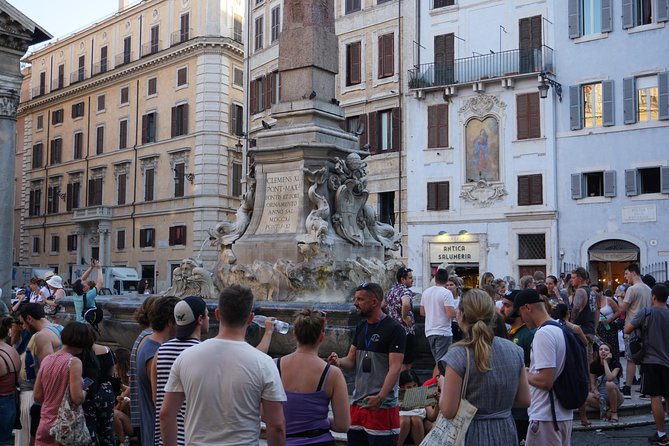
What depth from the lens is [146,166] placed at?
144 ft

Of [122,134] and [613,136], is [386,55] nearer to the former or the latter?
[613,136]

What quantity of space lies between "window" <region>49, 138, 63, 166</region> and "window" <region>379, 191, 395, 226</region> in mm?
28502

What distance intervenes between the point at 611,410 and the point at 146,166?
1502 inches

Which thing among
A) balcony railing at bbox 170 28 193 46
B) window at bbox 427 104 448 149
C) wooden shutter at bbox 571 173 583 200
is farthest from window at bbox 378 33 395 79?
balcony railing at bbox 170 28 193 46

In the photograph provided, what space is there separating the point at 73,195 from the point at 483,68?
3051cm

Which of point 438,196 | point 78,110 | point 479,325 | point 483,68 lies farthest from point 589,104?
point 78,110

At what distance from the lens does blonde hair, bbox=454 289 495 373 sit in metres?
4.15

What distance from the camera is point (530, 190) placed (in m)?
28.0

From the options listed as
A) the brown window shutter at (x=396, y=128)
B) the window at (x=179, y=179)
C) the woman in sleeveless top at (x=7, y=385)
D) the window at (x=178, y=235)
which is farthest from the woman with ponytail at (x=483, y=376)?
the window at (x=179, y=179)

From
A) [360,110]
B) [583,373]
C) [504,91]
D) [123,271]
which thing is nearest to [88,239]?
[123,271]

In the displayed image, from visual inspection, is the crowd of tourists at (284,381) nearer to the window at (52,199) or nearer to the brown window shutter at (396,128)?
the brown window shutter at (396,128)

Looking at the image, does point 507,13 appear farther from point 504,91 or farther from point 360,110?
point 360,110

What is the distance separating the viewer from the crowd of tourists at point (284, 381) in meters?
3.71

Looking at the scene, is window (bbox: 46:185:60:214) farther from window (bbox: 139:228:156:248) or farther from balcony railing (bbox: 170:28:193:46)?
balcony railing (bbox: 170:28:193:46)
